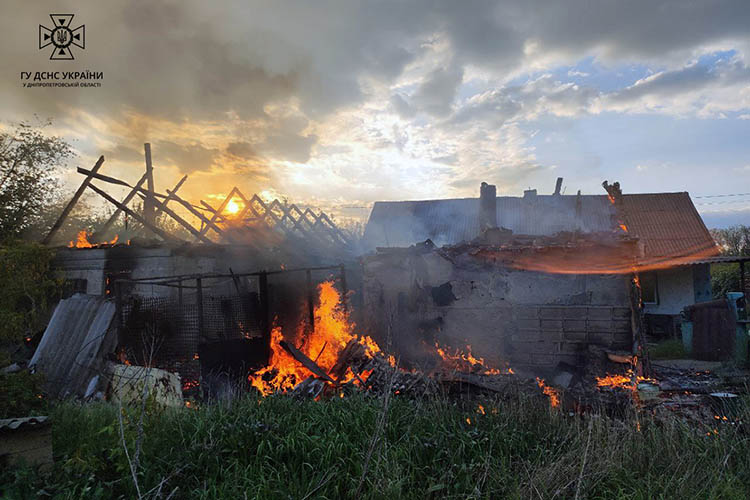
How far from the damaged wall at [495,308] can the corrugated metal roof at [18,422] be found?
672 cm

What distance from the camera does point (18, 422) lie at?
3830 mm

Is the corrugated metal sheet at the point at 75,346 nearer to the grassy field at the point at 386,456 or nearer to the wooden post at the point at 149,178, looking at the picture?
the grassy field at the point at 386,456

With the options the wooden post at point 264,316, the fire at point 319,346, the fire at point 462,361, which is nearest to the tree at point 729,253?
the fire at point 462,361

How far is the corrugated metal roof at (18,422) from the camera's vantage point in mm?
3782

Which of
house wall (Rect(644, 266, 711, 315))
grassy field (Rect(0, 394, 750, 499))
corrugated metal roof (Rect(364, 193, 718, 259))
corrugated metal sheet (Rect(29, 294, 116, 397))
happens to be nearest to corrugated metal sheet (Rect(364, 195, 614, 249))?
corrugated metal roof (Rect(364, 193, 718, 259))

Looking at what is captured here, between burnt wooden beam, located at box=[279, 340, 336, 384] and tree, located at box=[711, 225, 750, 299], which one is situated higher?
tree, located at box=[711, 225, 750, 299]

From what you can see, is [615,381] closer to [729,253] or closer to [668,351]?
[668,351]

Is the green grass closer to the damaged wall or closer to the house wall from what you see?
the house wall

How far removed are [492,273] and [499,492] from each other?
19.6 feet

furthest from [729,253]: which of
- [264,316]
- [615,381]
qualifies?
[264,316]

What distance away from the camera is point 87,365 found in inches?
338

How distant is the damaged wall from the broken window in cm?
1195

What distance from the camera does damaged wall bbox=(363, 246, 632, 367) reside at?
29.5 feet

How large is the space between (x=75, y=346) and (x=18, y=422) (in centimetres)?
596
